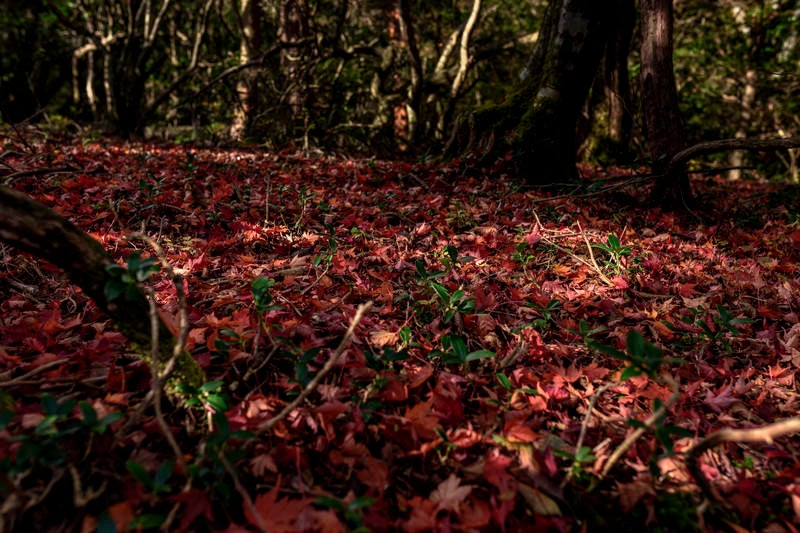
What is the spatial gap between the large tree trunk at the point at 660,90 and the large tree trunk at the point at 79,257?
4.27m

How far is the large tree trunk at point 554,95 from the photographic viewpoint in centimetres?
419

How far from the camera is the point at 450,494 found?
124cm

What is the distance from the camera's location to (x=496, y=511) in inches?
46.1

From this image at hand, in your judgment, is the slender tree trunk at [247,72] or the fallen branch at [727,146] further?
the slender tree trunk at [247,72]

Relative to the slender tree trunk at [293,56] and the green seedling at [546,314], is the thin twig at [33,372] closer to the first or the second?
the green seedling at [546,314]

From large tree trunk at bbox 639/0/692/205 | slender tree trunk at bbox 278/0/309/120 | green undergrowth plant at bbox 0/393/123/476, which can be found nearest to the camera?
green undergrowth plant at bbox 0/393/123/476

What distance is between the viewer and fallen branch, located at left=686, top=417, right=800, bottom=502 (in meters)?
0.85

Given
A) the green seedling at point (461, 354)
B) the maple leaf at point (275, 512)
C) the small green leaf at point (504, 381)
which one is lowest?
the maple leaf at point (275, 512)

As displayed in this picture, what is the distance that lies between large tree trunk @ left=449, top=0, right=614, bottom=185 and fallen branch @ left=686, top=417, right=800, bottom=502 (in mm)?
3728

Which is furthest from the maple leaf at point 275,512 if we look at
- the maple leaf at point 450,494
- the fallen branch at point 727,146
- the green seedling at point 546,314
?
the fallen branch at point 727,146

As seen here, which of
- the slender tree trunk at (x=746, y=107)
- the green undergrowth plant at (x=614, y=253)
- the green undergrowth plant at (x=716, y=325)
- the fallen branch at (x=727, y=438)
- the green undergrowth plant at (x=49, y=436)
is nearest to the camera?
the fallen branch at (x=727, y=438)

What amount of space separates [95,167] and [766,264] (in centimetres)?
570

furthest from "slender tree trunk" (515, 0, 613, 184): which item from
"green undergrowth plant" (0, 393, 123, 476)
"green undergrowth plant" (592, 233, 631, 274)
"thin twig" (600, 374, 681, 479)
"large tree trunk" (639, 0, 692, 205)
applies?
"green undergrowth plant" (0, 393, 123, 476)

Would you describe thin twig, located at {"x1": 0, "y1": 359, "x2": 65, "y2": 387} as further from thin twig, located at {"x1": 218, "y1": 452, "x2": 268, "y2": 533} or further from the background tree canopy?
the background tree canopy
